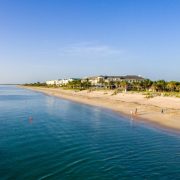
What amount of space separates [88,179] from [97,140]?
39.9 feet

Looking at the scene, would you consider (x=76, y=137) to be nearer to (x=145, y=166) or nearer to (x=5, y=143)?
(x=5, y=143)

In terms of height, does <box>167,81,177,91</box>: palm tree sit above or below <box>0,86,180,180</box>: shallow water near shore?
above

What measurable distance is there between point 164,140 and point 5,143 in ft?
54.8

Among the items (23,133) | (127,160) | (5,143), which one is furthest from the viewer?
(23,133)

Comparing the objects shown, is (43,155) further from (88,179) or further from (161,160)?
(161,160)

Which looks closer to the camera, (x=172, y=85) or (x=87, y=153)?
(x=87, y=153)

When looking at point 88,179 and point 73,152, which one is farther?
point 73,152

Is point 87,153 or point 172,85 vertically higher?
point 172,85

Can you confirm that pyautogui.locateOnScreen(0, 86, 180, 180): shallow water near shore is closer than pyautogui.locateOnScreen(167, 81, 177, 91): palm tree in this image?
Yes

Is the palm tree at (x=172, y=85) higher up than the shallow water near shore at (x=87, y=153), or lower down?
higher up

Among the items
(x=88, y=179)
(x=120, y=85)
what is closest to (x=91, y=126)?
(x=88, y=179)

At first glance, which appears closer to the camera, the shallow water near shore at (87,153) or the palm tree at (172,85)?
the shallow water near shore at (87,153)

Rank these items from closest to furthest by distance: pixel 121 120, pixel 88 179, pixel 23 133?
1. pixel 88 179
2. pixel 23 133
3. pixel 121 120

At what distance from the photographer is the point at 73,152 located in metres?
26.4
